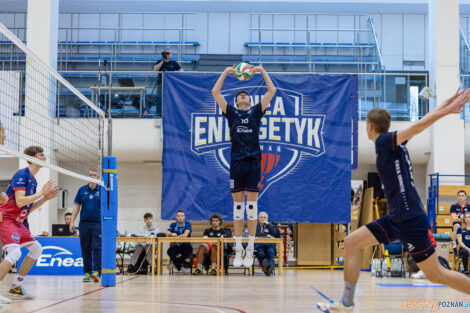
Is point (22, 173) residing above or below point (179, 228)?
above

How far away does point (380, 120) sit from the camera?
477 cm

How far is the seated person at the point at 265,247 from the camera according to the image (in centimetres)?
1316

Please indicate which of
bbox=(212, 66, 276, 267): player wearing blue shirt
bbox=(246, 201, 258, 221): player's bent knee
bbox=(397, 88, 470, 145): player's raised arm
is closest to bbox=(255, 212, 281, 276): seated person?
bbox=(246, 201, 258, 221): player's bent knee

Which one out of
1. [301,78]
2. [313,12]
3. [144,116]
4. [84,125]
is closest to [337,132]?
[301,78]

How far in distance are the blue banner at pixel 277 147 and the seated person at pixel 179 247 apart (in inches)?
21.5

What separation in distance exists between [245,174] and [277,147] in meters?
7.39

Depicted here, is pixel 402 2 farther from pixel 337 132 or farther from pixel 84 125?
pixel 84 125

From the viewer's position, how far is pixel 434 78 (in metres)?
16.7

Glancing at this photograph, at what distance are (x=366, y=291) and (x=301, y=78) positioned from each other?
7.44 metres

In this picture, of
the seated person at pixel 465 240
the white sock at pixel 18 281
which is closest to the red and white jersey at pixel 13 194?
the white sock at pixel 18 281

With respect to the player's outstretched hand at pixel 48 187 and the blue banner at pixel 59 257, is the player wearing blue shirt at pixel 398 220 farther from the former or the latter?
the blue banner at pixel 59 257

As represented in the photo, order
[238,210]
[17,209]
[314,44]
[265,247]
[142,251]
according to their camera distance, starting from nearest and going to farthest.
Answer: [17,209] → [238,210] → [265,247] → [142,251] → [314,44]

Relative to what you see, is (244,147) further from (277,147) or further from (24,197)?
(277,147)

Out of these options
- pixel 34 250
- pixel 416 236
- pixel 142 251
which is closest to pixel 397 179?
pixel 416 236
